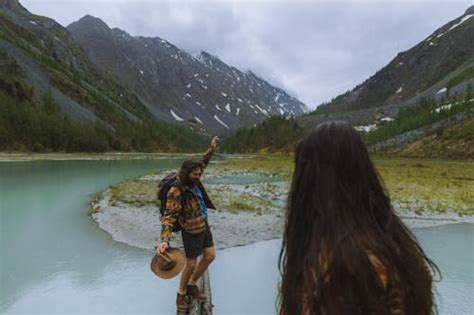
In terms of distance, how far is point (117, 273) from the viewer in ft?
30.0

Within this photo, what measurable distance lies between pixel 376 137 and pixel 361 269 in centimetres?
11559

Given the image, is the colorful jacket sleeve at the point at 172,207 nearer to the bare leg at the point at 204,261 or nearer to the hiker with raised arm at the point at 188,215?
the hiker with raised arm at the point at 188,215

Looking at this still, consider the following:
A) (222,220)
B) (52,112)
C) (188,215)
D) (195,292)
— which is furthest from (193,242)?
(52,112)

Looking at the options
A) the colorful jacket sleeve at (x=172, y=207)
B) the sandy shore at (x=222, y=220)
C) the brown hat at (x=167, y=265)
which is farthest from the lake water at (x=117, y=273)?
the brown hat at (x=167, y=265)

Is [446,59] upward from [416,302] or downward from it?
upward

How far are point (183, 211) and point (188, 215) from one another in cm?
9

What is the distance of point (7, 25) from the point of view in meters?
153

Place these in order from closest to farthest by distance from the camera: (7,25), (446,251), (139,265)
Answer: (139,265) < (446,251) < (7,25)

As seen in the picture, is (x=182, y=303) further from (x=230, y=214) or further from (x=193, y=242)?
(x=230, y=214)

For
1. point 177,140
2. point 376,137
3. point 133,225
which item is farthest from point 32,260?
point 177,140

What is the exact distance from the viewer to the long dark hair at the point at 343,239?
1810mm

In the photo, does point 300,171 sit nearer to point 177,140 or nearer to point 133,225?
point 133,225

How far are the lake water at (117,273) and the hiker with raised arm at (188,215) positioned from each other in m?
1.34

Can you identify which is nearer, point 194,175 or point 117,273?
point 194,175
